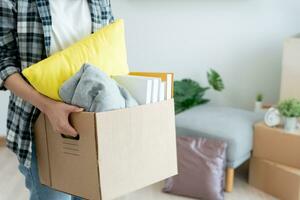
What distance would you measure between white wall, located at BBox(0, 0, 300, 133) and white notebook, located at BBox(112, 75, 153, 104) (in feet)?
5.67

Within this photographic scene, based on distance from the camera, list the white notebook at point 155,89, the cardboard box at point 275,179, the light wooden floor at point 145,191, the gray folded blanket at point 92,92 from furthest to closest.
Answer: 1. the light wooden floor at point 145,191
2. the cardboard box at point 275,179
3. the white notebook at point 155,89
4. the gray folded blanket at point 92,92

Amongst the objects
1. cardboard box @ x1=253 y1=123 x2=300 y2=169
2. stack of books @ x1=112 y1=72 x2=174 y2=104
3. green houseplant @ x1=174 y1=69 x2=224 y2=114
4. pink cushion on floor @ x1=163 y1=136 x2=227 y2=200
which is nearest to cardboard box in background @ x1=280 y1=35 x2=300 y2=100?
cardboard box @ x1=253 y1=123 x2=300 y2=169

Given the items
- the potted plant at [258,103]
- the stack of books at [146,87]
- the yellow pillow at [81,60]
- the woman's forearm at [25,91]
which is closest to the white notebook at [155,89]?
the stack of books at [146,87]

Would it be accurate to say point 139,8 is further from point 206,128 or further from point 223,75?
point 206,128

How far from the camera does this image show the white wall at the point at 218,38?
2.40 meters

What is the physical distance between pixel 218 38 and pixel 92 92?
186 cm

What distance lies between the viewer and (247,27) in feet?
8.01

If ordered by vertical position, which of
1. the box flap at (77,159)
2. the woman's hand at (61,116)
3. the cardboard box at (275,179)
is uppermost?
the woman's hand at (61,116)

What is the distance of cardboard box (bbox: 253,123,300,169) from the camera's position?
6.52ft

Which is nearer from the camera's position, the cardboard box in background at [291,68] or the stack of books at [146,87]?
the stack of books at [146,87]

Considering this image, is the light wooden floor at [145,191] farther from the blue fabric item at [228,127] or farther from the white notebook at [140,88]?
the white notebook at [140,88]

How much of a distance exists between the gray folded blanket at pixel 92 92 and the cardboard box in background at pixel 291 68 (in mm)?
1529

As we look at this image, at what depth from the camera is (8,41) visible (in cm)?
93

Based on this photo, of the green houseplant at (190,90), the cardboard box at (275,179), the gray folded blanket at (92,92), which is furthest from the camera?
the green houseplant at (190,90)
